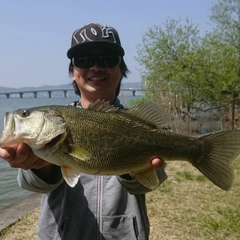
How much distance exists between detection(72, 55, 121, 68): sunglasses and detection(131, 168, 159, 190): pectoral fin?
0.92 meters

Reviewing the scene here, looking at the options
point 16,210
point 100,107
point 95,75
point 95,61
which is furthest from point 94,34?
point 16,210

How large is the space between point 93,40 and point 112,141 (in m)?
0.98

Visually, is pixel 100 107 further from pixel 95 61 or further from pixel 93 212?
pixel 93 212

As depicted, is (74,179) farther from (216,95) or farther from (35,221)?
(216,95)

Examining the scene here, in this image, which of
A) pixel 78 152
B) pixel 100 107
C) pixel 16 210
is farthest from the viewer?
pixel 16 210

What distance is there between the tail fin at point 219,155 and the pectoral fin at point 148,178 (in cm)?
30

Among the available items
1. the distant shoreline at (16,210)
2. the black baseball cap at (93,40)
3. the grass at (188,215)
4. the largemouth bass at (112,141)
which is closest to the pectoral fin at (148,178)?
the largemouth bass at (112,141)

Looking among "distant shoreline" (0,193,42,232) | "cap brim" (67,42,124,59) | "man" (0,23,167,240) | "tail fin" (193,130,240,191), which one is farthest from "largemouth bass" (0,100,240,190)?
"distant shoreline" (0,193,42,232)

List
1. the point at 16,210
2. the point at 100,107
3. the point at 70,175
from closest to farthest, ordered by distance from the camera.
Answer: the point at 70,175 → the point at 100,107 → the point at 16,210

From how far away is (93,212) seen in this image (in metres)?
2.80

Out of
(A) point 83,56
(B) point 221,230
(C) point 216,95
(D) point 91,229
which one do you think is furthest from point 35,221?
(C) point 216,95

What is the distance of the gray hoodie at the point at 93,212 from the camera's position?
2.79 metres

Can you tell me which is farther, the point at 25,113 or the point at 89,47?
the point at 89,47

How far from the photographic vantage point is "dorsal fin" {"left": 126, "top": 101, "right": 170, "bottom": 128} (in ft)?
8.02
